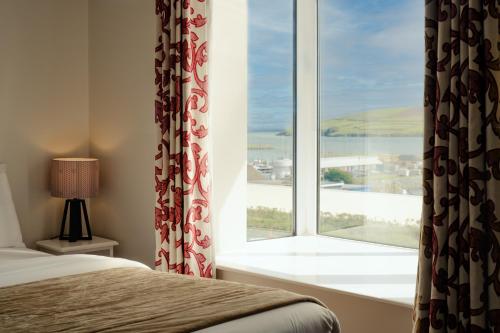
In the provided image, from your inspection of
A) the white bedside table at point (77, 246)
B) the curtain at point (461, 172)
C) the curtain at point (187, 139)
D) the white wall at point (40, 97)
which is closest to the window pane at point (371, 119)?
the curtain at point (187, 139)

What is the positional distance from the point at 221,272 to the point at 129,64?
4.81 feet

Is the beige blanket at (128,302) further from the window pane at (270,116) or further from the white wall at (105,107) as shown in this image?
the window pane at (270,116)

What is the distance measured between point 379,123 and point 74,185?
1.90m

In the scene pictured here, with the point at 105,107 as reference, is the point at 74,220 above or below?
below

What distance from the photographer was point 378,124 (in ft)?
11.6

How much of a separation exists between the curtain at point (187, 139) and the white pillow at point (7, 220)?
0.86 meters

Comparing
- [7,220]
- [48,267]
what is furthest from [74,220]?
[48,267]

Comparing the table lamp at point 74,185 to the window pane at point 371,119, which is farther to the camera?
the table lamp at point 74,185

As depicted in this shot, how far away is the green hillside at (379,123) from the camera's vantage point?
3359 millimetres

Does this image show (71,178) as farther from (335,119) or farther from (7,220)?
(335,119)

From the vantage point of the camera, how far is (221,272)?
333 cm

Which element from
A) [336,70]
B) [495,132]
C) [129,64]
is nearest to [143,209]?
[129,64]

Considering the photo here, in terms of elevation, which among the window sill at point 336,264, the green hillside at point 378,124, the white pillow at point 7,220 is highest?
the green hillside at point 378,124

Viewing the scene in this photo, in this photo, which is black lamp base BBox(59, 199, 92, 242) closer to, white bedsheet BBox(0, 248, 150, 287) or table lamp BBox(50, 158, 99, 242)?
table lamp BBox(50, 158, 99, 242)
